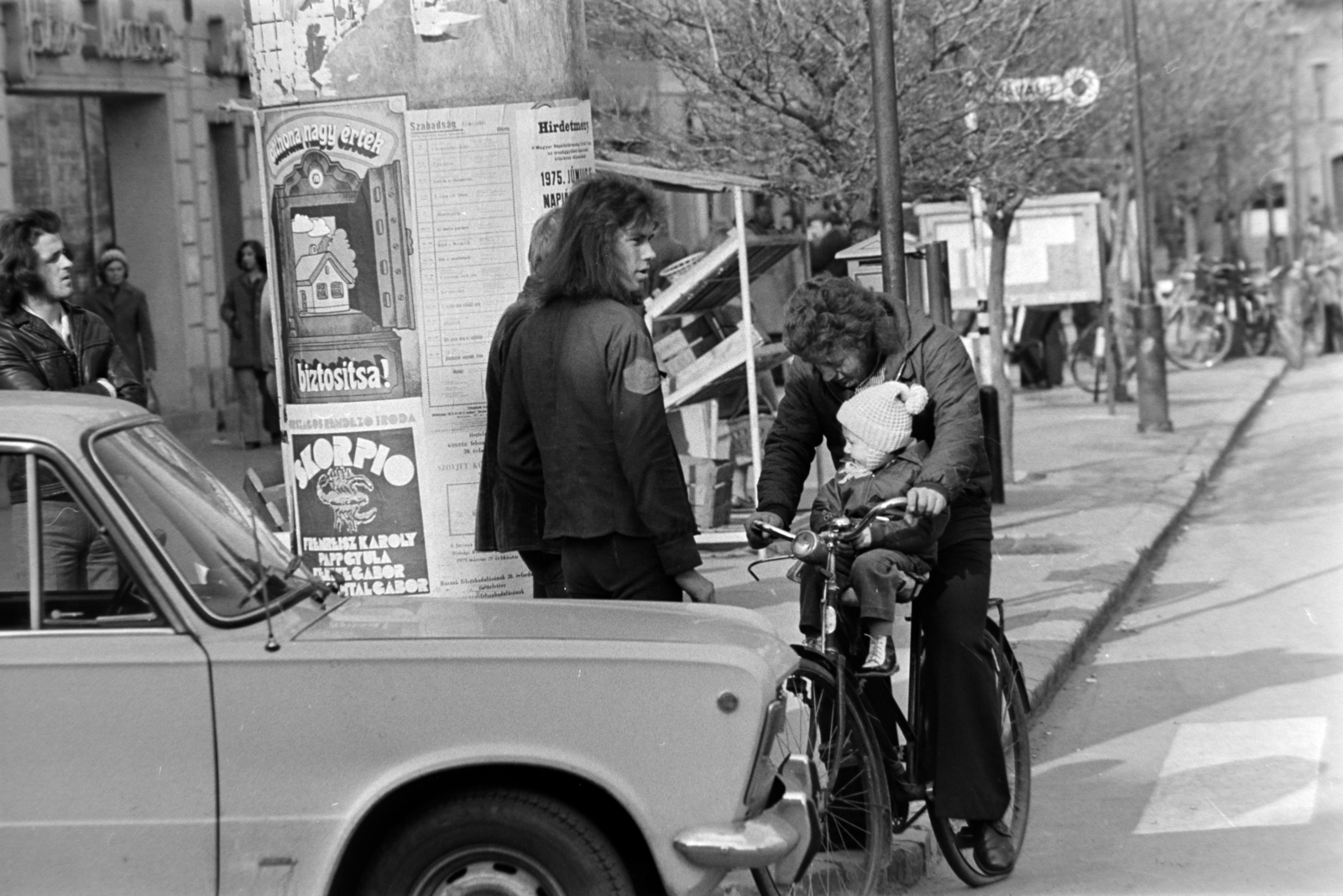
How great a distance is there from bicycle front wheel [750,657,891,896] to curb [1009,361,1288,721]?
213 centimetres

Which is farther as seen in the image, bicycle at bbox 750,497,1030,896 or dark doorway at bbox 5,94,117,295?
dark doorway at bbox 5,94,117,295

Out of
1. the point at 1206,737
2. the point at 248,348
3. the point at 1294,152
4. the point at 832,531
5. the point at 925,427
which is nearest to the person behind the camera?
the point at 832,531

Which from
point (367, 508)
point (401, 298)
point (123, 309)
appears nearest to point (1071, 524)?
point (367, 508)

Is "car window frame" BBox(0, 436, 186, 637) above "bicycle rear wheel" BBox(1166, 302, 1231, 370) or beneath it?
above

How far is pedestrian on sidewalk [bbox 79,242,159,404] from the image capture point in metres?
17.4

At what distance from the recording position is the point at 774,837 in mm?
4238

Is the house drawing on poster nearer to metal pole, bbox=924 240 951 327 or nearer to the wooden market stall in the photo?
the wooden market stall

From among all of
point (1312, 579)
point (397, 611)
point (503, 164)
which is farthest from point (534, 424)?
point (1312, 579)

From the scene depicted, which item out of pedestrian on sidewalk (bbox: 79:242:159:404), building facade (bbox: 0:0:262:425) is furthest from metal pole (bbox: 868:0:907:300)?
building facade (bbox: 0:0:262:425)

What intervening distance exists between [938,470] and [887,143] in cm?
351

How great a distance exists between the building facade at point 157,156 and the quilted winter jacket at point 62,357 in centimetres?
1324

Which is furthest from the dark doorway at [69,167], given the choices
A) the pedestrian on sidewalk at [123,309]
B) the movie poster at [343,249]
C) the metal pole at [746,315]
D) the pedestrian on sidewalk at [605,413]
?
the pedestrian on sidewalk at [605,413]

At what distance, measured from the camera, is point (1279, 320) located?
28.8 metres

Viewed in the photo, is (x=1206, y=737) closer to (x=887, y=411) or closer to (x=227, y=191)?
(x=887, y=411)
